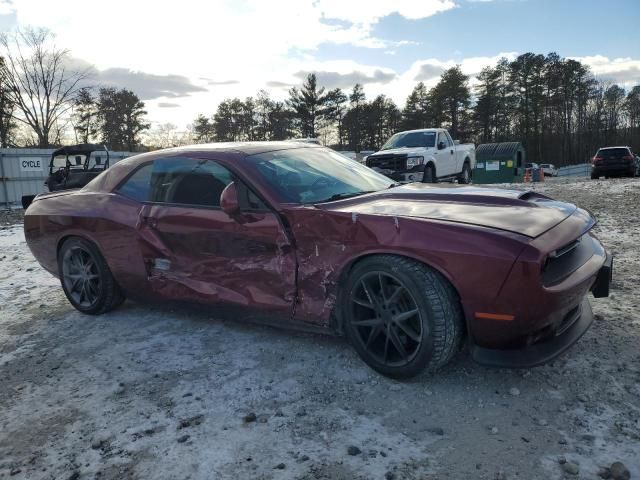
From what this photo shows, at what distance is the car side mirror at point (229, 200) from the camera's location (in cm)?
320

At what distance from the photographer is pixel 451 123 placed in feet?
184

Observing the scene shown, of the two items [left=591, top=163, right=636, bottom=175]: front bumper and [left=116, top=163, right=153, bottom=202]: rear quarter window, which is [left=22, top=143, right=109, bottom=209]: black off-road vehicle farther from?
[left=591, top=163, right=636, bottom=175]: front bumper

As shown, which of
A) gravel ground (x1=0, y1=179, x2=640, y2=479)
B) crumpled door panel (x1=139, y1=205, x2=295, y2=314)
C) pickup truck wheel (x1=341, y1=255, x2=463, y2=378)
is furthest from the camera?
crumpled door panel (x1=139, y1=205, x2=295, y2=314)

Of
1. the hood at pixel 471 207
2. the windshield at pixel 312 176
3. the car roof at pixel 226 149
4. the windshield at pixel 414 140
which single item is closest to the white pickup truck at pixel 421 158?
the windshield at pixel 414 140

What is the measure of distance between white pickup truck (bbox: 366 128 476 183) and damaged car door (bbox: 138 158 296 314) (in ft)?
25.8

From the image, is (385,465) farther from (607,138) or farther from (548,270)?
(607,138)

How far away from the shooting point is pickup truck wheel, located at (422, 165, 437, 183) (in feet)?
38.1

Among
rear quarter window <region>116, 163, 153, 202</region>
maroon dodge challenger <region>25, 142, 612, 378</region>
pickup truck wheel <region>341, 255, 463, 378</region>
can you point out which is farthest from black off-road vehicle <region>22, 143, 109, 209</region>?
pickup truck wheel <region>341, 255, 463, 378</region>

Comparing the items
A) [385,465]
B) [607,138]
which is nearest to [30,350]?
[385,465]

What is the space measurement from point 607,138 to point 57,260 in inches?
2790

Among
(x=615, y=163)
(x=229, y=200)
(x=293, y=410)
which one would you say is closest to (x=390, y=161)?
(x=229, y=200)

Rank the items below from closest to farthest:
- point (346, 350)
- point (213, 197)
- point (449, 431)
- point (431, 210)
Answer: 1. point (449, 431)
2. point (431, 210)
3. point (346, 350)
4. point (213, 197)

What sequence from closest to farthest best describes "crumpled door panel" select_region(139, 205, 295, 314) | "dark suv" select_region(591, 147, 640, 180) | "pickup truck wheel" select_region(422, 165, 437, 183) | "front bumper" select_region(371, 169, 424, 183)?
"crumpled door panel" select_region(139, 205, 295, 314) → "front bumper" select_region(371, 169, 424, 183) → "pickup truck wheel" select_region(422, 165, 437, 183) → "dark suv" select_region(591, 147, 640, 180)

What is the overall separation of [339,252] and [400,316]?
1.73 feet
